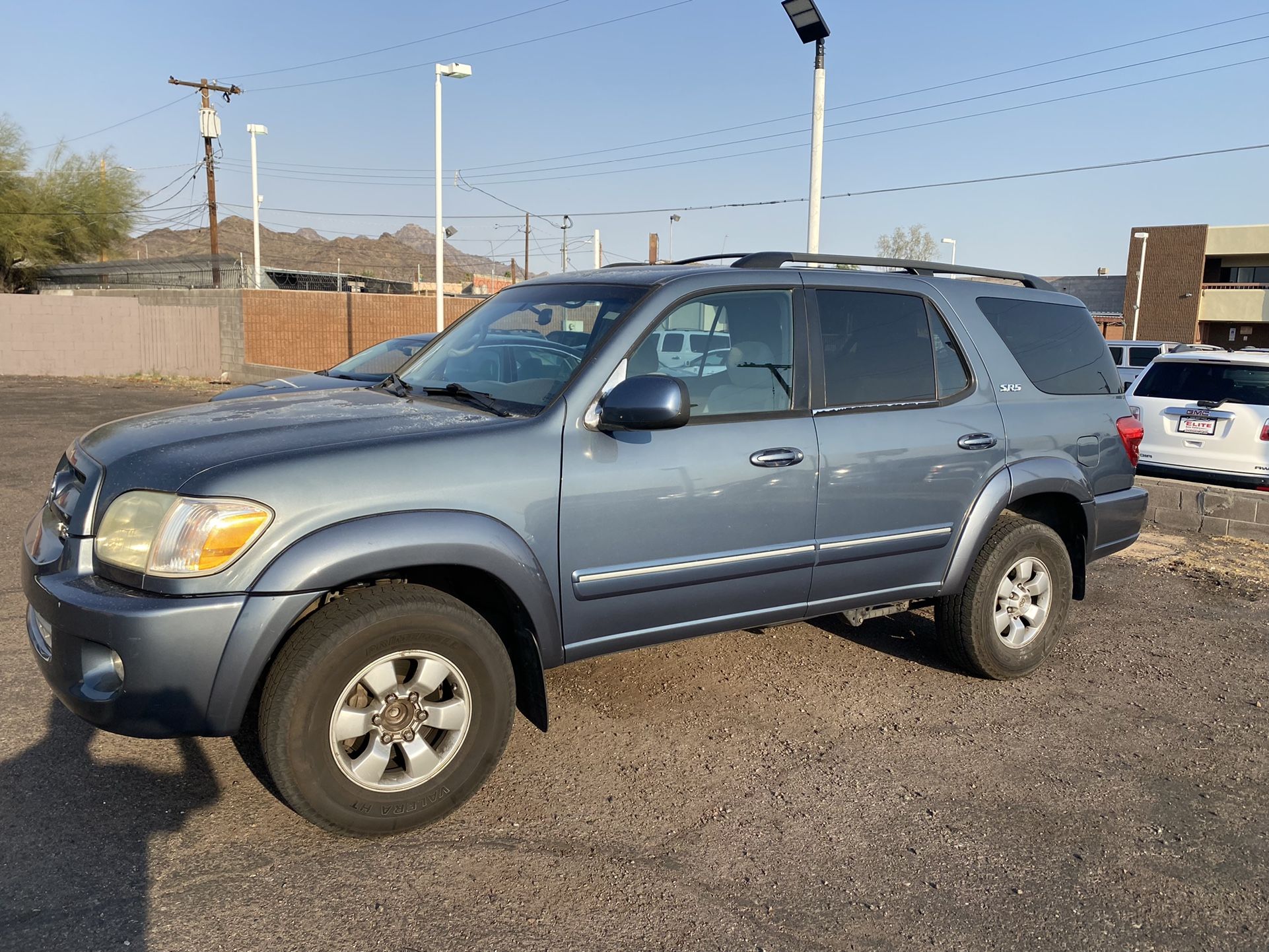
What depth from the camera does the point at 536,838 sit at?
3.35 metres

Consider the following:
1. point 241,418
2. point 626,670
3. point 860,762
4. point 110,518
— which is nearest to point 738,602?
point 860,762

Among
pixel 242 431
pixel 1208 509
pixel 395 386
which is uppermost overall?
pixel 395 386

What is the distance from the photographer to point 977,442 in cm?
462

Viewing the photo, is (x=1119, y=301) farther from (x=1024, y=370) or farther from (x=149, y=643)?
(x=149, y=643)

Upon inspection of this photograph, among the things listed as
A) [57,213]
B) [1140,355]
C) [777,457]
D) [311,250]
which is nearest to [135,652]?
[777,457]

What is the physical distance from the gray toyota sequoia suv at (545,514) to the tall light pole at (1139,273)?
1977 inches

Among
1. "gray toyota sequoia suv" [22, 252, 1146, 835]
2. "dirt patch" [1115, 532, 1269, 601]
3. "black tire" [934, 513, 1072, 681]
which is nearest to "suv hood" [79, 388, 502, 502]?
"gray toyota sequoia suv" [22, 252, 1146, 835]

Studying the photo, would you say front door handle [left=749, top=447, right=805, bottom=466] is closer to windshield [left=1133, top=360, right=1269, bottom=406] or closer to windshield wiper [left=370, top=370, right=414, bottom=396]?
windshield wiper [left=370, top=370, right=414, bottom=396]

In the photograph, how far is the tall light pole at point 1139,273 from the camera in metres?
49.6

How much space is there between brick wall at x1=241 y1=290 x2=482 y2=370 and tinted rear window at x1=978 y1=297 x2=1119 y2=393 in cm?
2062

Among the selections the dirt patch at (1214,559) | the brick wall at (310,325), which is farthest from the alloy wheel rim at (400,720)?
the brick wall at (310,325)

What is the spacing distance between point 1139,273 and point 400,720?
56.5 m

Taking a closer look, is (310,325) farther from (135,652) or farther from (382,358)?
(135,652)

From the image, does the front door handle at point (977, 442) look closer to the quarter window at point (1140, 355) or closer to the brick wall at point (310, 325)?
the quarter window at point (1140, 355)
